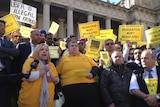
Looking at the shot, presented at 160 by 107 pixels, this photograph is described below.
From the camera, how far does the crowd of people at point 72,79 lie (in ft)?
15.3

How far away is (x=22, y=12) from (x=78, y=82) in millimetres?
5219

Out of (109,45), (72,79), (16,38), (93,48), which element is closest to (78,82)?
(72,79)

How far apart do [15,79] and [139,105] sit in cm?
237

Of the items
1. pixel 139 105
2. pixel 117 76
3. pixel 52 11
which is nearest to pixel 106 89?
pixel 117 76

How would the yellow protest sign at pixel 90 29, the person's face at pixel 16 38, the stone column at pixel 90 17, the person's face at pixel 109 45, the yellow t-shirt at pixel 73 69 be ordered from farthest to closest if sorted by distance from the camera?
the stone column at pixel 90 17, the yellow protest sign at pixel 90 29, the person's face at pixel 16 38, the person's face at pixel 109 45, the yellow t-shirt at pixel 73 69

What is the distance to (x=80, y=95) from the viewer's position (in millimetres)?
5105

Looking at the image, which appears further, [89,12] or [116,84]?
[89,12]

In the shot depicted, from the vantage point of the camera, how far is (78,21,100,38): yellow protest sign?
34.5 ft

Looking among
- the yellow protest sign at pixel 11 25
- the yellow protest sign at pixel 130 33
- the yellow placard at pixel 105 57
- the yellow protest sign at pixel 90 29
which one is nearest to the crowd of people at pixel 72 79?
the yellow placard at pixel 105 57

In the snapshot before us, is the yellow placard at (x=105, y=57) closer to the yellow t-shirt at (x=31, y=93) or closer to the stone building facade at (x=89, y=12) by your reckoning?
the yellow t-shirt at (x=31, y=93)

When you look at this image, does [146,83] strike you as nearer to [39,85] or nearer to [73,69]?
[73,69]

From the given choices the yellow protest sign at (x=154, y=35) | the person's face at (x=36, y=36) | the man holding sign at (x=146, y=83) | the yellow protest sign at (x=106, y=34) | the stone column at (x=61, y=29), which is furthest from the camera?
the stone column at (x=61, y=29)

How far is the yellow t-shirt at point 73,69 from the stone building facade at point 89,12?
21.4 meters

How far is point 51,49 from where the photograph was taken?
5684mm
